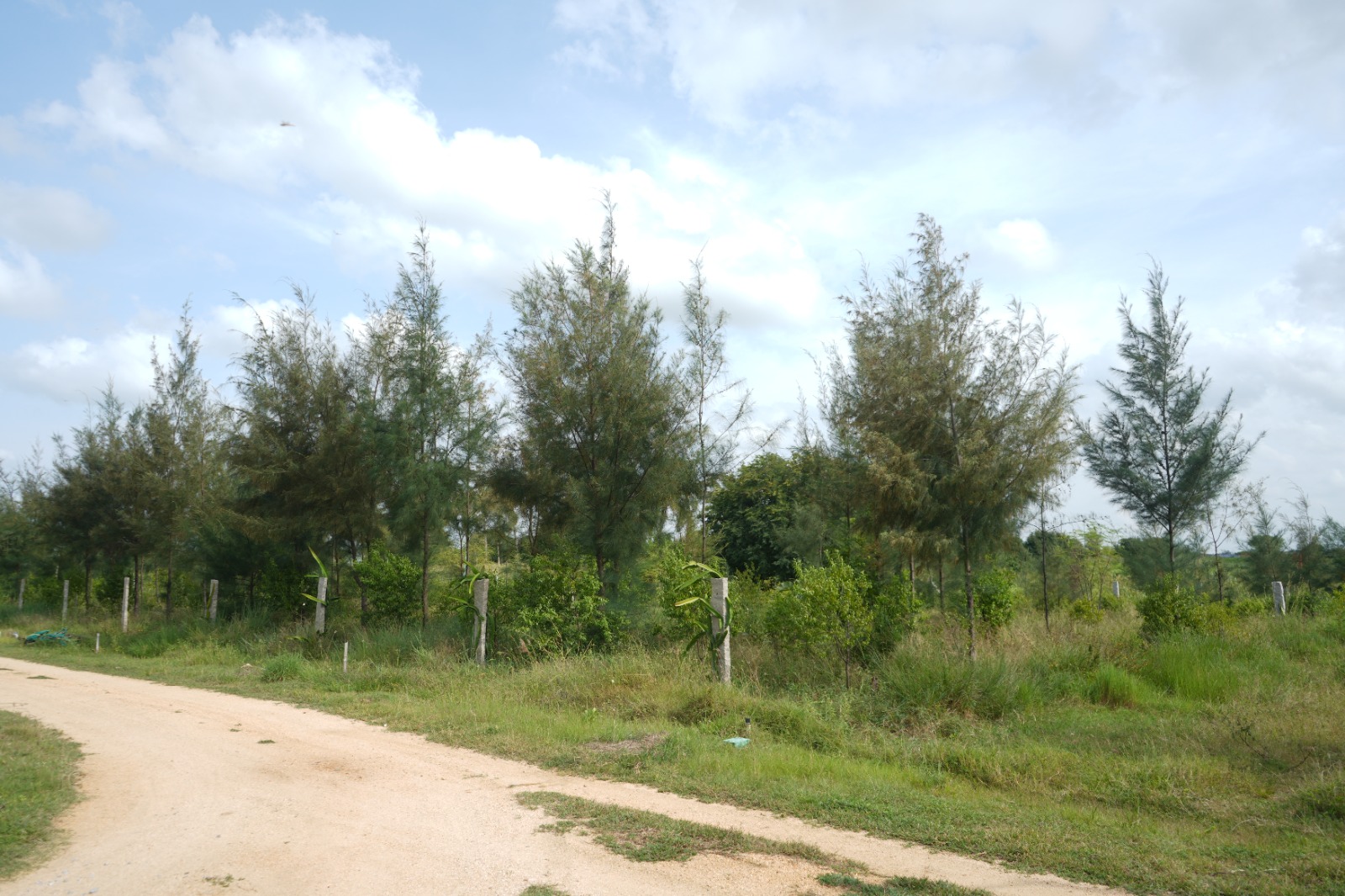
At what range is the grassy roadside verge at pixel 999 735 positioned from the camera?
6.26 metres

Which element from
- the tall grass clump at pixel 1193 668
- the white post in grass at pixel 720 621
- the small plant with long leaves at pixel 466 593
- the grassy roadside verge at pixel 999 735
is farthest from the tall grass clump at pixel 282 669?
the tall grass clump at pixel 1193 668

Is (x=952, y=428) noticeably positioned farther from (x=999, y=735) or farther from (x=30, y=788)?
(x=30, y=788)

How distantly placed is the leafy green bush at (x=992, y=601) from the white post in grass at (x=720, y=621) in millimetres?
4950

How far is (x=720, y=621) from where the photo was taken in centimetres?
1227

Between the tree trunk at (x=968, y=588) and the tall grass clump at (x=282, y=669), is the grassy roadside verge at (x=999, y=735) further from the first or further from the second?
the tree trunk at (x=968, y=588)

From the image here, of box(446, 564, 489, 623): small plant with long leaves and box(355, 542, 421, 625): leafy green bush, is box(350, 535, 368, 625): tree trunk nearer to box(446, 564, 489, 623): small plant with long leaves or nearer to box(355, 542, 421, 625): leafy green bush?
box(355, 542, 421, 625): leafy green bush

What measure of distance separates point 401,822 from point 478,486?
36.1ft

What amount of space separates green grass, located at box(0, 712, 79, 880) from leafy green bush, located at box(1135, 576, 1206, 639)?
14555 mm

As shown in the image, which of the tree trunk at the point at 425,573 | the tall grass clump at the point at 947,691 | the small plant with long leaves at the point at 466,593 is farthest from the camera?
the tree trunk at the point at 425,573

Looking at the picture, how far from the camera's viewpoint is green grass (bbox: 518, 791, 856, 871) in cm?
590

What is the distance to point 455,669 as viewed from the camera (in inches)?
544

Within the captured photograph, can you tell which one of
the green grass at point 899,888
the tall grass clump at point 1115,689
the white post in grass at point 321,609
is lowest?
the green grass at point 899,888

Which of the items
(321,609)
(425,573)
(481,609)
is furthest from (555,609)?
(321,609)

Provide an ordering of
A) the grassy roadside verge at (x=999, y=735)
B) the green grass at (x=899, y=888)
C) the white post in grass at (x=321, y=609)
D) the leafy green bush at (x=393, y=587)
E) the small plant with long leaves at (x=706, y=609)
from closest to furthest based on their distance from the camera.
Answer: the green grass at (x=899, y=888) < the grassy roadside verge at (x=999, y=735) < the small plant with long leaves at (x=706, y=609) < the white post in grass at (x=321, y=609) < the leafy green bush at (x=393, y=587)
